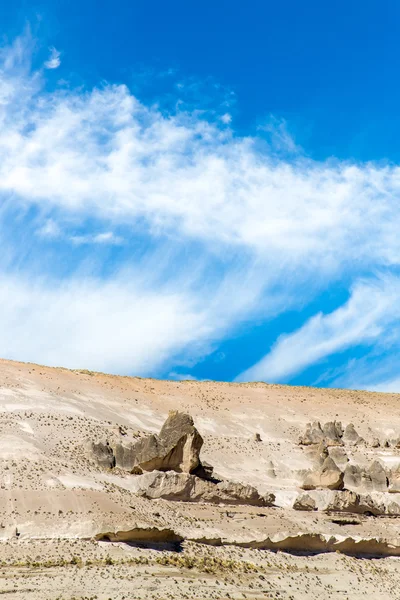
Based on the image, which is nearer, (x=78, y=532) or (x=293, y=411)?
(x=78, y=532)

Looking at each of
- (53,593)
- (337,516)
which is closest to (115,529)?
(53,593)

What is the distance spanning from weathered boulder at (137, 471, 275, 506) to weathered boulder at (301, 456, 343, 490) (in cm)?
711

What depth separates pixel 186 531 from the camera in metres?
32.7

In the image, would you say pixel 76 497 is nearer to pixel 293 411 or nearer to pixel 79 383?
pixel 79 383

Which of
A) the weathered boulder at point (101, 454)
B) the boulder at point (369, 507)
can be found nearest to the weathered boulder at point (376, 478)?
the boulder at point (369, 507)

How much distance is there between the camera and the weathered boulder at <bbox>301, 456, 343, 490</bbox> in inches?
1796

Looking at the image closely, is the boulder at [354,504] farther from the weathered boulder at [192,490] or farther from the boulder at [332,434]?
the boulder at [332,434]

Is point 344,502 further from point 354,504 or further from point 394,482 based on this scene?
point 394,482

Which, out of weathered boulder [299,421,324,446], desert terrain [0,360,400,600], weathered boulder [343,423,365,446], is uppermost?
weathered boulder [343,423,365,446]

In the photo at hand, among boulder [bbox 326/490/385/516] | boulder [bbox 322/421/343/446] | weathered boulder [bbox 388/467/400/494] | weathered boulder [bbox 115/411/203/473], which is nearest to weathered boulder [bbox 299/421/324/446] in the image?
boulder [bbox 322/421/343/446]

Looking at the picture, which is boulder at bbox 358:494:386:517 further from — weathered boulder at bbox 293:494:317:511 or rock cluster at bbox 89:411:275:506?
rock cluster at bbox 89:411:275:506

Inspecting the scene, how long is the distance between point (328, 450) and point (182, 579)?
29.5m

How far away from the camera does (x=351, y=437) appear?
59344 millimetres

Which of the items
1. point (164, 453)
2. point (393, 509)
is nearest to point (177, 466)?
point (164, 453)
